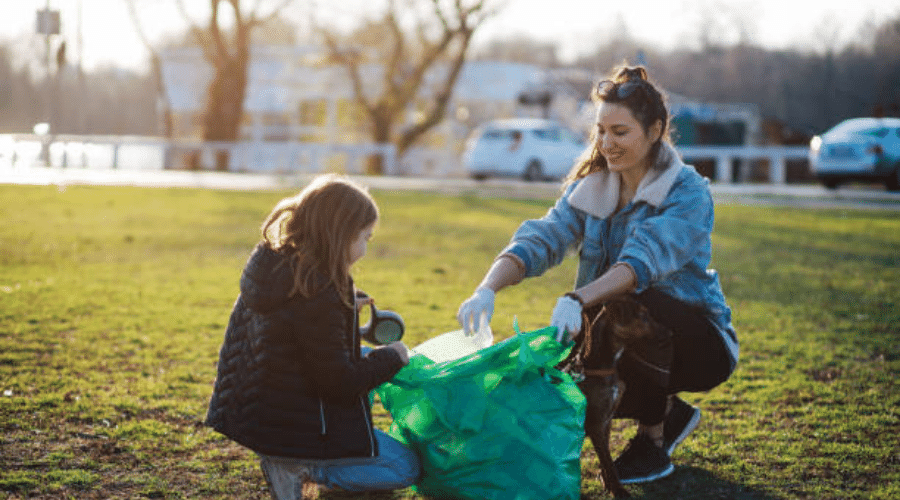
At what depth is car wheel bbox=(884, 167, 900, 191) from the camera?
1997 cm

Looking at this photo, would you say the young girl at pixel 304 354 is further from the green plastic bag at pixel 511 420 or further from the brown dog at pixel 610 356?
the brown dog at pixel 610 356

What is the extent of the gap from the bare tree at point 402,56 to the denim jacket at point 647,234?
27.7 meters

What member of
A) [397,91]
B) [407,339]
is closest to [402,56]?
[397,91]

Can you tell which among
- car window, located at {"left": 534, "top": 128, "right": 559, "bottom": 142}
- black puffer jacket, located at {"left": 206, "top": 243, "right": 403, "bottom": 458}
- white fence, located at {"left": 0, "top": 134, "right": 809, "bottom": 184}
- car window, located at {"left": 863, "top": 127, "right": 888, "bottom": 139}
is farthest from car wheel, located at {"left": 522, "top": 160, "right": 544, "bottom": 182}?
black puffer jacket, located at {"left": 206, "top": 243, "right": 403, "bottom": 458}

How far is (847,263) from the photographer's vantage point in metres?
10.0

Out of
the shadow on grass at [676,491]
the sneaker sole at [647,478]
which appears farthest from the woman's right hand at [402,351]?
the sneaker sole at [647,478]

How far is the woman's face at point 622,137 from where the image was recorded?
12.5ft

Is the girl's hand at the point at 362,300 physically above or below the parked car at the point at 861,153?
below

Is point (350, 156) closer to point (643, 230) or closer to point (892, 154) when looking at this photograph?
point (892, 154)

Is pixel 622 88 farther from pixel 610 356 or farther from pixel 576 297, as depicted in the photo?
pixel 610 356

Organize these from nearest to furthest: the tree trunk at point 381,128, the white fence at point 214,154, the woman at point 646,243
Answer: the woman at point 646,243 < the white fence at point 214,154 < the tree trunk at point 381,128

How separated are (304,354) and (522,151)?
71.4 feet

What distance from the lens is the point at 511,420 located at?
3.42m

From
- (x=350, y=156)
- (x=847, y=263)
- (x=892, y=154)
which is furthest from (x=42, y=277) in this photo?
(x=350, y=156)
